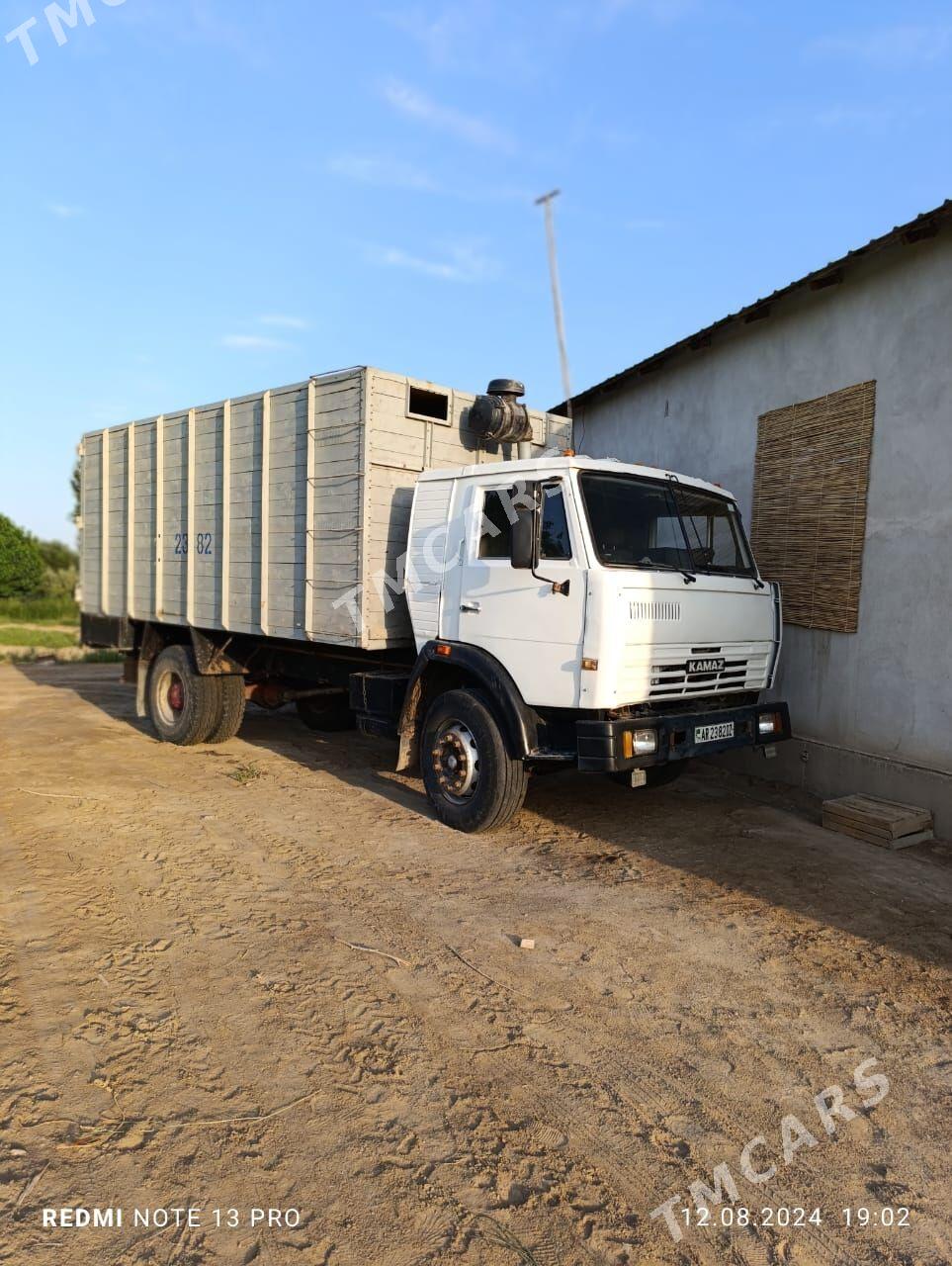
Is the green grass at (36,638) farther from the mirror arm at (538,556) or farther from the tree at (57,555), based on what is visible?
the tree at (57,555)

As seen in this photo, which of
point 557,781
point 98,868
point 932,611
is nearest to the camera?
point 98,868

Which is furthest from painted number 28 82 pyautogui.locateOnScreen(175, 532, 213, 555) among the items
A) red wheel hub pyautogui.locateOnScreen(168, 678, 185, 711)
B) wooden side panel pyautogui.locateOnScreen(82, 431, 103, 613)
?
wooden side panel pyautogui.locateOnScreen(82, 431, 103, 613)

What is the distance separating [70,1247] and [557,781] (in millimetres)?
5582

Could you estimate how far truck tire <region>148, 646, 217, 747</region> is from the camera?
836 cm

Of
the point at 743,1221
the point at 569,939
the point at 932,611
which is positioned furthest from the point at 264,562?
the point at 743,1221

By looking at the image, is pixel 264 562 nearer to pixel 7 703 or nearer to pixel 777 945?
pixel 777 945

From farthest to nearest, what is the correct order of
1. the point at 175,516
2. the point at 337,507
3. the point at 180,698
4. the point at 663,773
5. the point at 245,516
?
the point at 180,698 < the point at 175,516 < the point at 245,516 < the point at 663,773 < the point at 337,507

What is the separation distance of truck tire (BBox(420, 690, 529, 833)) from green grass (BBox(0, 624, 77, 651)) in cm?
1712

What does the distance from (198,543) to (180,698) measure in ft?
5.62

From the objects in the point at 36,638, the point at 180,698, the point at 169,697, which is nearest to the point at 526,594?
the point at 180,698

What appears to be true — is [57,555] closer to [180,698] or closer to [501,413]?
[180,698]

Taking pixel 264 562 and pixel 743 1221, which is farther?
pixel 264 562

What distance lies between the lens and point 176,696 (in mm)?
8789

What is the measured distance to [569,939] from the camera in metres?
4.20
